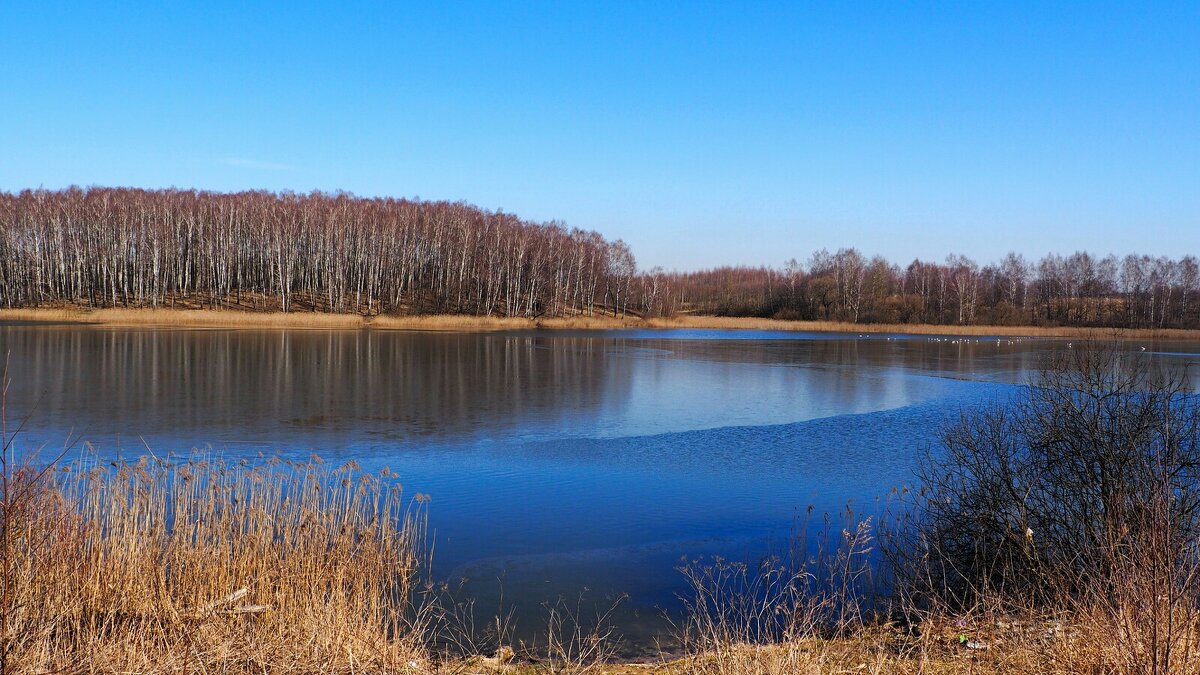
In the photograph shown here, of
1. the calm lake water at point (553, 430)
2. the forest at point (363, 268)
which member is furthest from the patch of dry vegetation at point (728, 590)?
the forest at point (363, 268)

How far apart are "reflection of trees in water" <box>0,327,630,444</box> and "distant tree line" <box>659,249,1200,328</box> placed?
156 feet

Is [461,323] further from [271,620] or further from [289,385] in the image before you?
[271,620]

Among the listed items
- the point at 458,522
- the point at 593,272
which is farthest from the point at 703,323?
the point at 458,522

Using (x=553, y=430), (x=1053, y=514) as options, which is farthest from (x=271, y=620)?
(x=553, y=430)

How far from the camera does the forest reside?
6166 centimetres

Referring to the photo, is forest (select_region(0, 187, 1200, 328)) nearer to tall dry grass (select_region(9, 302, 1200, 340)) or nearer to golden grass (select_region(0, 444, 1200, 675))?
tall dry grass (select_region(9, 302, 1200, 340))

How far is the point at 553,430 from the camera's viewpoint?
16406 mm

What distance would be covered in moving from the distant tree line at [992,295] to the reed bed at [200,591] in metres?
71.0

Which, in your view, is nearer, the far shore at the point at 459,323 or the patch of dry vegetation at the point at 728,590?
the patch of dry vegetation at the point at 728,590

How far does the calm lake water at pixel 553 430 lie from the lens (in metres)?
8.80

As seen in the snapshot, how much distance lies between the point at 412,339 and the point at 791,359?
724 inches

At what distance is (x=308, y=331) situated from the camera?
48562 millimetres

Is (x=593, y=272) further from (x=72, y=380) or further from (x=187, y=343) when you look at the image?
(x=72, y=380)

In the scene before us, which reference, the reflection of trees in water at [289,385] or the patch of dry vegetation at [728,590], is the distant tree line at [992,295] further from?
the patch of dry vegetation at [728,590]
